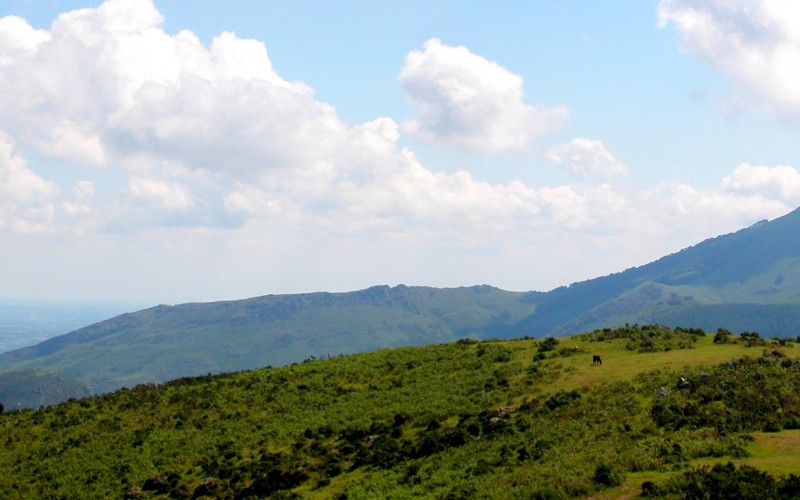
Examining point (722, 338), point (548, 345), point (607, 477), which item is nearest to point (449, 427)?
point (607, 477)

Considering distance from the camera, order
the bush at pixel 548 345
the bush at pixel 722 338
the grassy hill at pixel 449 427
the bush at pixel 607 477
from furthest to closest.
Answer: the bush at pixel 548 345 → the bush at pixel 722 338 → the grassy hill at pixel 449 427 → the bush at pixel 607 477

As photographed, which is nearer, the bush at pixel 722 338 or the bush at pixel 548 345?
the bush at pixel 722 338

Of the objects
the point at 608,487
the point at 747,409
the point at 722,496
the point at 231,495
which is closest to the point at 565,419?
the point at 747,409

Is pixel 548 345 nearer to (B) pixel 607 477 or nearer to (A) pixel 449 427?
(A) pixel 449 427

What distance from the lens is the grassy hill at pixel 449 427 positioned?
1310 inches

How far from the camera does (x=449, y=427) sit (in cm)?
4900

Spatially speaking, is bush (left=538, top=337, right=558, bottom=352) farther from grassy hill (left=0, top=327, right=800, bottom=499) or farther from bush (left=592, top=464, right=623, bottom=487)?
bush (left=592, top=464, right=623, bottom=487)

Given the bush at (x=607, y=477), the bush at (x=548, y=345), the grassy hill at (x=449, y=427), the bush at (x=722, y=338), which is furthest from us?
the bush at (x=548, y=345)

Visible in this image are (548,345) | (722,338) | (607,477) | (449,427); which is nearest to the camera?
(607,477)

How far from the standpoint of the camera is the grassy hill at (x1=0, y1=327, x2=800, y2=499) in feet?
109

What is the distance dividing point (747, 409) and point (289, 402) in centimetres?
4255

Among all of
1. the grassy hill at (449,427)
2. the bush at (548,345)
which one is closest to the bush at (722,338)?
the grassy hill at (449,427)

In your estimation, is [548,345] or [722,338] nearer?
[722,338]

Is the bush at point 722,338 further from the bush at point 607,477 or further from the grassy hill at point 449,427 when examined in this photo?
the bush at point 607,477
